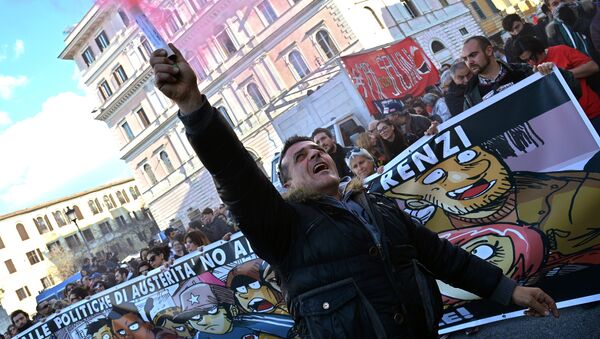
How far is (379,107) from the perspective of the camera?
31.2ft

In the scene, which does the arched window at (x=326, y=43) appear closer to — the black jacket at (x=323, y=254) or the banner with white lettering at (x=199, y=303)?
the banner with white lettering at (x=199, y=303)

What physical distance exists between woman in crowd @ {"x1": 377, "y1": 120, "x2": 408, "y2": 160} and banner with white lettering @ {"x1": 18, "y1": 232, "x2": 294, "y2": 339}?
89.2 inches

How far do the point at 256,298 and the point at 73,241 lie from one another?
5579cm

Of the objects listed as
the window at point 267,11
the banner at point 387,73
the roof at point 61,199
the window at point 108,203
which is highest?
the roof at point 61,199

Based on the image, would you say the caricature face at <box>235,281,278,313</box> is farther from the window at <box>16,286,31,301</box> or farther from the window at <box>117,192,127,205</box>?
the window at <box>117,192,127,205</box>

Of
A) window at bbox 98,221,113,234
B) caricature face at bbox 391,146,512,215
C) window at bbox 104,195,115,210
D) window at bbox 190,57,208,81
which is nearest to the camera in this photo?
caricature face at bbox 391,146,512,215

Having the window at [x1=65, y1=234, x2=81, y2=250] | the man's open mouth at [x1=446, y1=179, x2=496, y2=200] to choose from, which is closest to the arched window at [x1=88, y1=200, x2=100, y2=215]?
the window at [x1=65, y1=234, x2=81, y2=250]

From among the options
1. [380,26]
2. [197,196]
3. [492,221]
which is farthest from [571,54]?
[197,196]

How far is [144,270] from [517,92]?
18.2ft

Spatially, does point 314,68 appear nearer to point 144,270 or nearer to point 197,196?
point 197,196

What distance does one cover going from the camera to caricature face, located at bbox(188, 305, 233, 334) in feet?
17.9

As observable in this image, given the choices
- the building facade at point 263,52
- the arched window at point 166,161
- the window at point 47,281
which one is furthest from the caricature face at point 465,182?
the window at point 47,281

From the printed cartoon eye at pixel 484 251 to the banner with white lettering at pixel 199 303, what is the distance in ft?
7.14

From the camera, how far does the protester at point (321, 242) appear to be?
1.60 meters
